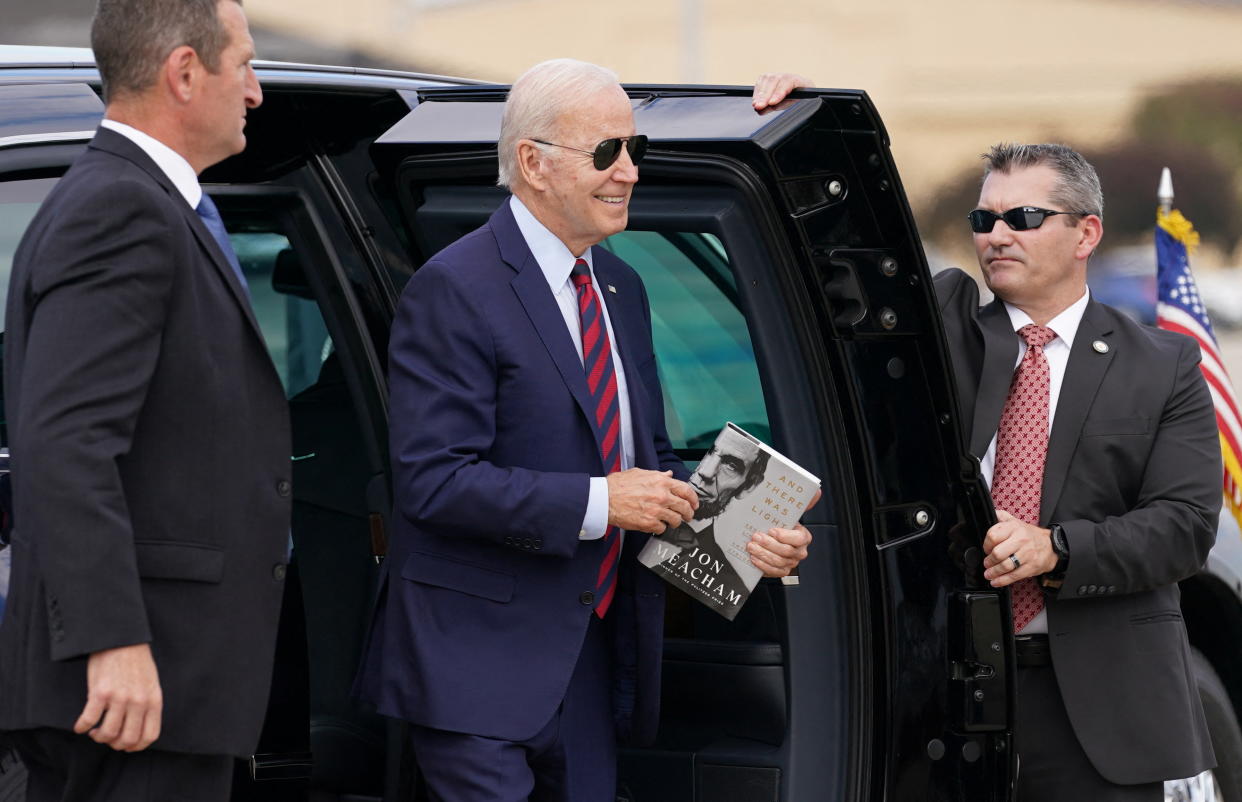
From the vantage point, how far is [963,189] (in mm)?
12445

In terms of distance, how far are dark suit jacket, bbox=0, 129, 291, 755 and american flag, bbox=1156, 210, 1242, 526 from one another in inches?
116

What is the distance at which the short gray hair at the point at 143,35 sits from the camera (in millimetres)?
1906

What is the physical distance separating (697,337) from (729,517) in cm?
77

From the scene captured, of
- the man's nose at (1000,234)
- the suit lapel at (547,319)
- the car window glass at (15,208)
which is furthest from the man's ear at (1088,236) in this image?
the car window glass at (15,208)

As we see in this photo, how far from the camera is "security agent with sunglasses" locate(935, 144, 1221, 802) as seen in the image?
2.61 m

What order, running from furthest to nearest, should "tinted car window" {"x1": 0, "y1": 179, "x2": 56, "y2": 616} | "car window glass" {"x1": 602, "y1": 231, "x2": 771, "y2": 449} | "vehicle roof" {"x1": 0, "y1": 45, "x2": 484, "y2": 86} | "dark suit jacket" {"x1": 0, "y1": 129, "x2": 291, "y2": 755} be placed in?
"car window glass" {"x1": 602, "y1": 231, "x2": 771, "y2": 449}, "vehicle roof" {"x1": 0, "y1": 45, "x2": 484, "y2": 86}, "tinted car window" {"x1": 0, "y1": 179, "x2": 56, "y2": 616}, "dark suit jacket" {"x1": 0, "y1": 129, "x2": 291, "y2": 755}

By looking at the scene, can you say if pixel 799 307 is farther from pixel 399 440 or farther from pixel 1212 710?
pixel 1212 710

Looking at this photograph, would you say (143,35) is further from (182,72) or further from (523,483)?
(523,483)

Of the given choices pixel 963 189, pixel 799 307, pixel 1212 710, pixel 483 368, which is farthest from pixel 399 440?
pixel 963 189

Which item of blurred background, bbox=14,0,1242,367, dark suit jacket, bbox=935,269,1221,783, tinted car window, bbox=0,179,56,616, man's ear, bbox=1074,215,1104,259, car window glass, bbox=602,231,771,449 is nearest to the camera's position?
tinted car window, bbox=0,179,56,616

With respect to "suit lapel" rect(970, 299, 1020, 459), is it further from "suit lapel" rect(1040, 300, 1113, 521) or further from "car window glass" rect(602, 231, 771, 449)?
"car window glass" rect(602, 231, 771, 449)

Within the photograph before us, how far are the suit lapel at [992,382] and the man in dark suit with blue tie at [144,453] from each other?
1.20 metres

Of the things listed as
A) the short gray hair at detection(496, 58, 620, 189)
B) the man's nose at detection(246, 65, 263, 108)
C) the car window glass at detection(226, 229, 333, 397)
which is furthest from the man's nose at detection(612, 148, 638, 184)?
the car window glass at detection(226, 229, 333, 397)

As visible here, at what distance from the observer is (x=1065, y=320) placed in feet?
8.90
